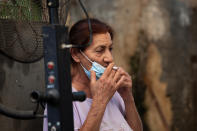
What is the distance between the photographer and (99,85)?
2090 mm

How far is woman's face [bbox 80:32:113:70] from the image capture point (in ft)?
7.50

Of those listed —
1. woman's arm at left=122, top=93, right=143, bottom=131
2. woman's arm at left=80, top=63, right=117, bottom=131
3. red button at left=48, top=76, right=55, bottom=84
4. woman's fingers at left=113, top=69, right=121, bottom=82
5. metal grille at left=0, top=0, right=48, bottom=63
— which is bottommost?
woman's arm at left=122, top=93, right=143, bottom=131

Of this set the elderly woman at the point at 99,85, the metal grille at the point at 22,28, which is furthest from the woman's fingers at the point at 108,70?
the metal grille at the point at 22,28

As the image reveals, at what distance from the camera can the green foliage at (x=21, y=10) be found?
209cm

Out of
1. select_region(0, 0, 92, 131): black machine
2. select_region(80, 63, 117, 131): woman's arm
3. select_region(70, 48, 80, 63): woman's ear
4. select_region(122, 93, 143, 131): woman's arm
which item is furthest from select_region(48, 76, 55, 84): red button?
select_region(122, 93, 143, 131): woman's arm

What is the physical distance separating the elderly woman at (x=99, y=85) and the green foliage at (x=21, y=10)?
294 millimetres

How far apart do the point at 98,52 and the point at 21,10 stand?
0.57 metres

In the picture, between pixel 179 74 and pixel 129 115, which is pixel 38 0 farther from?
pixel 179 74

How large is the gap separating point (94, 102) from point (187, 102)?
396cm

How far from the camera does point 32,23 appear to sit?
2.22 m

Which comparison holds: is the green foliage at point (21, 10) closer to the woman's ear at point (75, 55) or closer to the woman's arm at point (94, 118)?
the woman's ear at point (75, 55)

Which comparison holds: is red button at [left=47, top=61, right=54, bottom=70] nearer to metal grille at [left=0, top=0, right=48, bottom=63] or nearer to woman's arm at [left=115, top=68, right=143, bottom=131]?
metal grille at [left=0, top=0, right=48, bottom=63]

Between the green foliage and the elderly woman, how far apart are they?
294 millimetres

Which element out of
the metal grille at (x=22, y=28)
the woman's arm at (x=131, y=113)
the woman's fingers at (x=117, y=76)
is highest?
the metal grille at (x=22, y=28)
